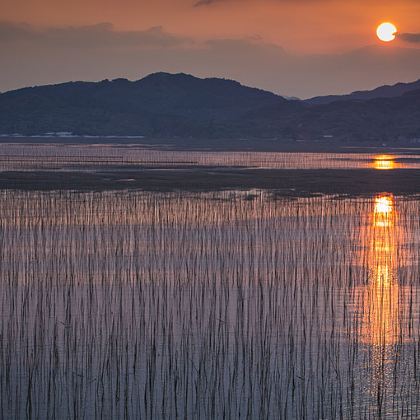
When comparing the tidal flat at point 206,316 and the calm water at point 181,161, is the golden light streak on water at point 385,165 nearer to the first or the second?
the calm water at point 181,161

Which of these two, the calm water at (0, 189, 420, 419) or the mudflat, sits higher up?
the mudflat

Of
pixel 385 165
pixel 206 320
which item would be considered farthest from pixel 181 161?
pixel 206 320

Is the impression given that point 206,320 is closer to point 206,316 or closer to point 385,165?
point 206,316

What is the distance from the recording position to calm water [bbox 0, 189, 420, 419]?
10.6 meters

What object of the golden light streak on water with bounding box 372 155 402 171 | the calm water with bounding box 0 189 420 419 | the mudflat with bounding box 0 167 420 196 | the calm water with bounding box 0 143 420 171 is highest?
the calm water with bounding box 0 143 420 171

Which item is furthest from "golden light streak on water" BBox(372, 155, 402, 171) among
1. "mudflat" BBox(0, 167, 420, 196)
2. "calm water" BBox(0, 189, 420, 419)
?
"calm water" BBox(0, 189, 420, 419)

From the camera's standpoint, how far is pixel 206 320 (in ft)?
45.4

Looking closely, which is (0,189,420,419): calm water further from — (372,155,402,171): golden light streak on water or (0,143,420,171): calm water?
(372,155,402,171): golden light streak on water

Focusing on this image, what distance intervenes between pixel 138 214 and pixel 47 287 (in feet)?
35.1

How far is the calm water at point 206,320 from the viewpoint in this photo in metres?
10.6

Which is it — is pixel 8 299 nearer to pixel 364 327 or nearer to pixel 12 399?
pixel 12 399

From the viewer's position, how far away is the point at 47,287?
15789 mm

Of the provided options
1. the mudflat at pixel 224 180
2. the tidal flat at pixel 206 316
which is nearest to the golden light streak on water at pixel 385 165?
the mudflat at pixel 224 180

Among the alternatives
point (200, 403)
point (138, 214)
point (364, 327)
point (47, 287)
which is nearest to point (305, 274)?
point (364, 327)
